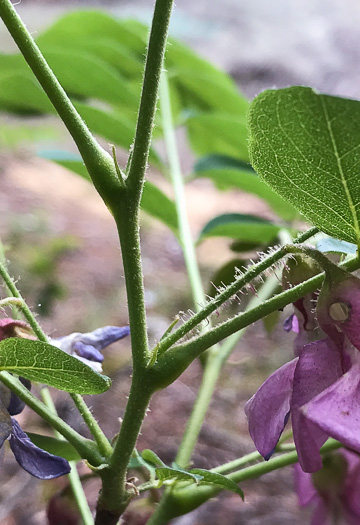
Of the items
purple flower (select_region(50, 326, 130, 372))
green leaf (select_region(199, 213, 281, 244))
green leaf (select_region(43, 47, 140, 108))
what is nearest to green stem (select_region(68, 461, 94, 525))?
purple flower (select_region(50, 326, 130, 372))

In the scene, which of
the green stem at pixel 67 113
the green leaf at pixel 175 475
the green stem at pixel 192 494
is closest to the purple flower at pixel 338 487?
the green stem at pixel 192 494

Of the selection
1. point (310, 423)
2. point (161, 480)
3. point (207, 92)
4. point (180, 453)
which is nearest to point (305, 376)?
point (310, 423)

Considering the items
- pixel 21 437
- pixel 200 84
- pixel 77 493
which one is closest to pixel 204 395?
pixel 77 493

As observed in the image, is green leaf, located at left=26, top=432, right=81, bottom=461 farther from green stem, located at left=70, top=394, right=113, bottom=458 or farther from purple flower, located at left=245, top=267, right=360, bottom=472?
purple flower, located at left=245, top=267, right=360, bottom=472

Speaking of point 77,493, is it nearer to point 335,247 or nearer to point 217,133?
point 335,247

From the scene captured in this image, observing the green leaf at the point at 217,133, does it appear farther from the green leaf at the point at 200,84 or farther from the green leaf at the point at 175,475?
the green leaf at the point at 175,475

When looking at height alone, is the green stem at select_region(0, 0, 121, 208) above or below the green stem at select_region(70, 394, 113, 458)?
above
